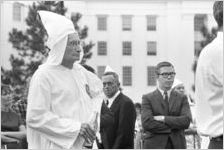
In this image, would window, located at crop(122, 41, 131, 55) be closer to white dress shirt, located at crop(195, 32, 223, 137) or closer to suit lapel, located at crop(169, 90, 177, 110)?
suit lapel, located at crop(169, 90, 177, 110)

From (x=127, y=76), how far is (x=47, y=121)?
2451 inches

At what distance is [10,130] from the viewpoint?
327 inches

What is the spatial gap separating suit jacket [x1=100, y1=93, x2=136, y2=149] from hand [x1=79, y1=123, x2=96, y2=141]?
239 cm

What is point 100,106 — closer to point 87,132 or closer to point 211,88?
point 87,132

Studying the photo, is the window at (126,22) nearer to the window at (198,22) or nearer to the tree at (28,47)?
the window at (198,22)

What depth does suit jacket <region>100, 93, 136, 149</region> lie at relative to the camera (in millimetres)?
7414

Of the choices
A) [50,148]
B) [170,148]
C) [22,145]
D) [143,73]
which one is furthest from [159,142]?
[143,73]

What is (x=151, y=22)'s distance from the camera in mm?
68188

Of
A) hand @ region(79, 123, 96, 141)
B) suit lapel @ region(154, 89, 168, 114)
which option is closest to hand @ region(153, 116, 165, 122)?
suit lapel @ region(154, 89, 168, 114)

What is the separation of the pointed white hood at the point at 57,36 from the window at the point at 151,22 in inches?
2468

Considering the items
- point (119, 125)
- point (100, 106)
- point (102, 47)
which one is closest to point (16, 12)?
point (102, 47)

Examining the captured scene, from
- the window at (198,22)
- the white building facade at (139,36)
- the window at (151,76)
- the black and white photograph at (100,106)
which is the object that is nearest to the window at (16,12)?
the white building facade at (139,36)

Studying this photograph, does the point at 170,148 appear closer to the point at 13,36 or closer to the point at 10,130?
the point at 10,130

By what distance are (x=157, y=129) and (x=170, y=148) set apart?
0.27 m
